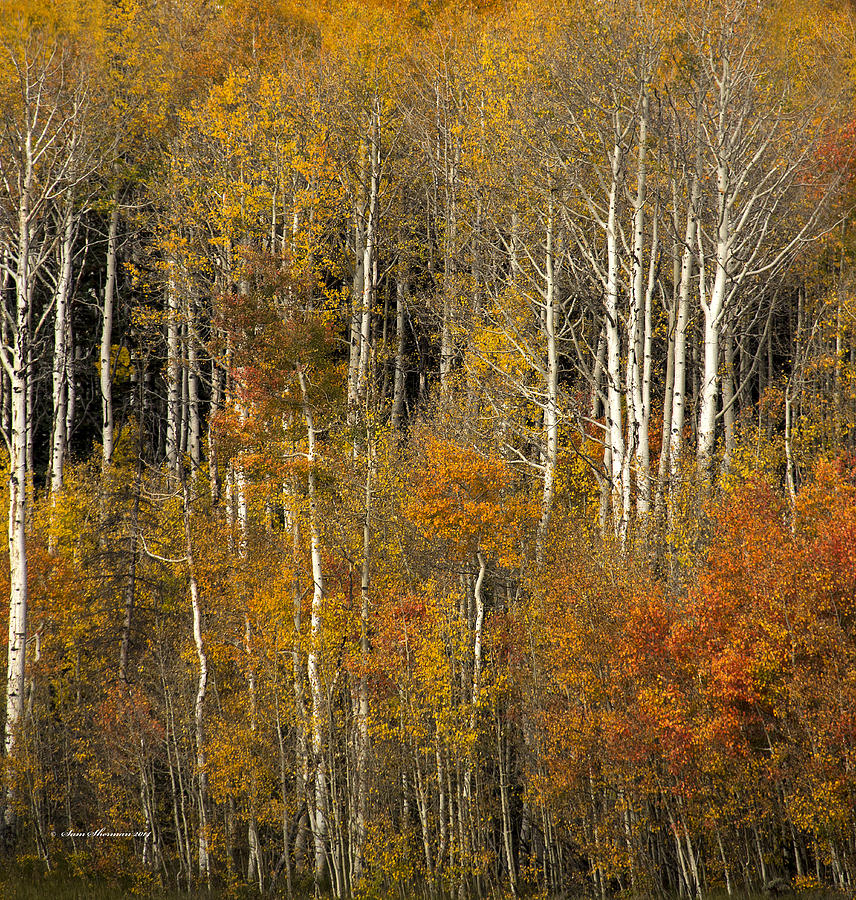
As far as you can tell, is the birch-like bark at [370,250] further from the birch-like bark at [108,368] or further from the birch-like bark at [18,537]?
the birch-like bark at [108,368]

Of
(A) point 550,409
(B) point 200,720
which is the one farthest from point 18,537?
(A) point 550,409

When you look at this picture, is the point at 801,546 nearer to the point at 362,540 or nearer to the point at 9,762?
the point at 362,540

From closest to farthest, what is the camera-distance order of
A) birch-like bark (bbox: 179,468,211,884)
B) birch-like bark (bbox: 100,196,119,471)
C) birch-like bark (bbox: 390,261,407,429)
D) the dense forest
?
the dense forest → birch-like bark (bbox: 179,468,211,884) → birch-like bark (bbox: 100,196,119,471) → birch-like bark (bbox: 390,261,407,429)

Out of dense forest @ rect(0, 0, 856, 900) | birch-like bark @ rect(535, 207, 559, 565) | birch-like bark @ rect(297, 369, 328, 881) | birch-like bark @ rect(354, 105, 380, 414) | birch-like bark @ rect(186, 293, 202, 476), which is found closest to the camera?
dense forest @ rect(0, 0, 856, 900)

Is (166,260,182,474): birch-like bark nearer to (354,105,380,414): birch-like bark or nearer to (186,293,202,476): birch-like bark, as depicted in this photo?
(186,293,202,476): birch-like bark

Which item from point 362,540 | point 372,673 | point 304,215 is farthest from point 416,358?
point 372,673

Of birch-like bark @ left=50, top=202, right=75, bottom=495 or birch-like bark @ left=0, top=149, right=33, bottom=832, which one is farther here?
birch-like bark @ left=50, top=202, right=75, bottom=495

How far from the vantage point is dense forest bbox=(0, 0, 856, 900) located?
603 inches

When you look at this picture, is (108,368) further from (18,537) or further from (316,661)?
(316,661)

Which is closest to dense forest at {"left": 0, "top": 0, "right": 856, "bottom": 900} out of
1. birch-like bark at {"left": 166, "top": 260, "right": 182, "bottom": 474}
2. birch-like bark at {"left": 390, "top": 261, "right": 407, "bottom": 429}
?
birch-like bark at {"left": 166, "top": 260, "right": 182, "bottom": 474}

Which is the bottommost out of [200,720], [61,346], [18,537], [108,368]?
[200,720]

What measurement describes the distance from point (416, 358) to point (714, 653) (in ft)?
67.5

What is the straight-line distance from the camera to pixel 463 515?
18938 mm

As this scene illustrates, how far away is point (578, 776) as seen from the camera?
1586 centimetres
